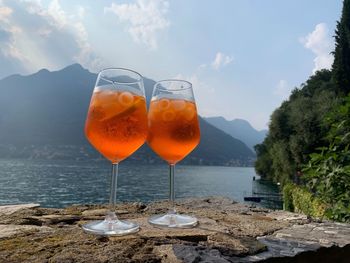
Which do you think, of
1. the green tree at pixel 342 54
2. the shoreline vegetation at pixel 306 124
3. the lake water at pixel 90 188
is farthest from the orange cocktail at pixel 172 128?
A: the green tree at pixel 342 54

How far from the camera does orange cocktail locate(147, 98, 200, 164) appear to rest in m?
2.07

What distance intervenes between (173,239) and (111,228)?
33 centimetres

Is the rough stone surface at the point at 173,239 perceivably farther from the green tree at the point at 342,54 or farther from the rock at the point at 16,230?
the green tree at the point at 342,54

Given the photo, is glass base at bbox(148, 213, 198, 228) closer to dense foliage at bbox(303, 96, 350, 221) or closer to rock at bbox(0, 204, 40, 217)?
rock at bbox(0, 204, 40, 217)

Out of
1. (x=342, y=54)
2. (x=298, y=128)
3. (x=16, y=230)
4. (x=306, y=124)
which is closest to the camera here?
(x=16, y=230)

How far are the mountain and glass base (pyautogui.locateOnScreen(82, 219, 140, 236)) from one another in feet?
357

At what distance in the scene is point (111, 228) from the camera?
179 cm

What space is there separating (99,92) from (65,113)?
152 m

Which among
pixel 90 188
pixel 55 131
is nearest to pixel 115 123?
A: pixel 90 188

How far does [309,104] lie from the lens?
3462 cm

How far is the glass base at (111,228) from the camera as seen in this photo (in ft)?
5.68

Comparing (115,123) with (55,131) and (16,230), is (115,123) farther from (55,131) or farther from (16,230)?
(55,131)

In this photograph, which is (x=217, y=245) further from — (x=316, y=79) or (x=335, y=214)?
(x=316, y=79)

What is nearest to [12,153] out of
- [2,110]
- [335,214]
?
[2,110]
